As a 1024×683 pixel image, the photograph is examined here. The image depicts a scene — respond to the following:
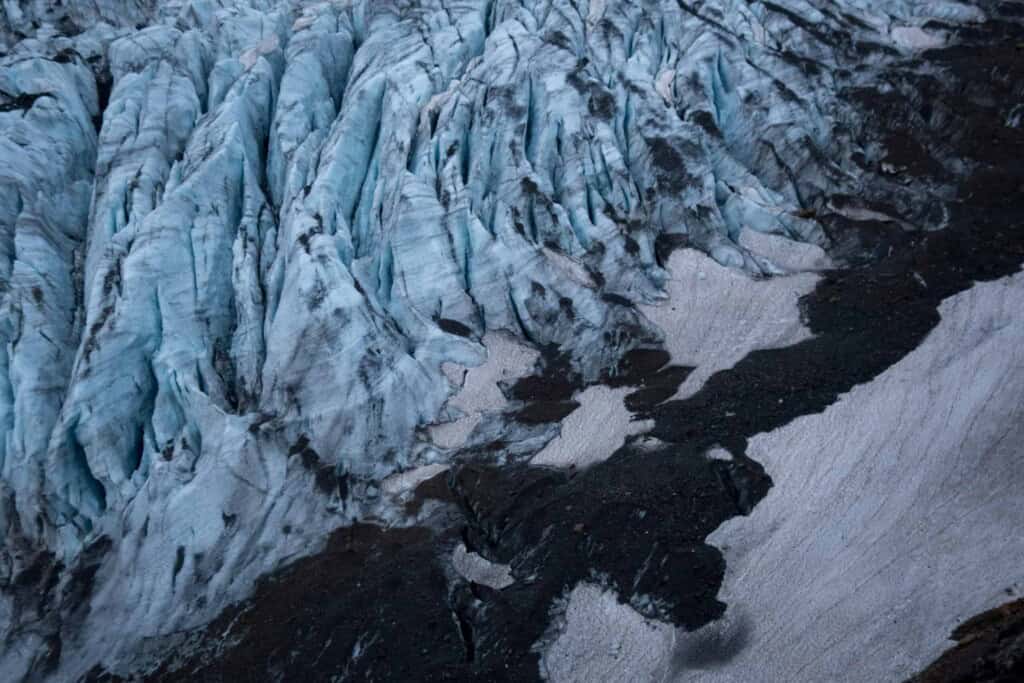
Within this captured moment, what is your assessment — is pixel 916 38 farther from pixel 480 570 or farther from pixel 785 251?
pixel 480 570

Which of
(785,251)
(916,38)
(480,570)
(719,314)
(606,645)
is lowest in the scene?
(480,570)

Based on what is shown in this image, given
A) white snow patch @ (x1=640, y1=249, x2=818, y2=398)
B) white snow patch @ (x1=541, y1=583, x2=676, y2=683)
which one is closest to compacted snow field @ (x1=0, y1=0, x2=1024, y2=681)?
white snow patch @ (x1=541, y1=583, x2=676, y2=683)

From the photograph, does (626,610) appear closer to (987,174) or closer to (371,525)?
(371,525)

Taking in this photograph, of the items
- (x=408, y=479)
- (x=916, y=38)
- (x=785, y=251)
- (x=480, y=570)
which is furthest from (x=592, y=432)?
(x=916, y=38)

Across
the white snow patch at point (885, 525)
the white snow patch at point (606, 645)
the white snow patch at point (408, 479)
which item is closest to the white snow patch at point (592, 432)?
the white snow patch at point (408, 479)

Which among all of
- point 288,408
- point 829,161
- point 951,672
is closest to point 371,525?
point 288,408

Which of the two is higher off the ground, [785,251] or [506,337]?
[785,251]

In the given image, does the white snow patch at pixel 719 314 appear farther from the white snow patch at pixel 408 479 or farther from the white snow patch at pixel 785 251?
the white snow patch at pixel 408 479
